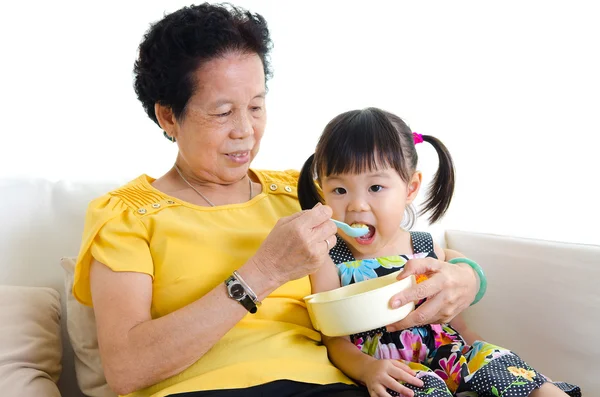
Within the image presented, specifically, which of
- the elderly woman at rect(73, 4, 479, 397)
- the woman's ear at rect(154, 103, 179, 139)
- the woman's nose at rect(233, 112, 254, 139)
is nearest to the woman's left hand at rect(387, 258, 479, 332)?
the elderly woman at rect(73, 4, 479, 397)

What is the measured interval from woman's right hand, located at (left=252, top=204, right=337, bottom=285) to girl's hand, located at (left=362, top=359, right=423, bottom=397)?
24cm

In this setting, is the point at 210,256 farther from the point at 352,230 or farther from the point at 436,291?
the point at 436,291

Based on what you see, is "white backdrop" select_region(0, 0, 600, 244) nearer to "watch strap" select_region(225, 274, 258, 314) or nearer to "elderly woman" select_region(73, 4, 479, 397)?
"elderly woman" select_region(73, 4, 479, 397)

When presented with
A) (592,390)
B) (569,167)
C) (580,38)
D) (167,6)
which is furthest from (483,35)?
(592,390)

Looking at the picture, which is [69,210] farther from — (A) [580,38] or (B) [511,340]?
(A) [580,38]

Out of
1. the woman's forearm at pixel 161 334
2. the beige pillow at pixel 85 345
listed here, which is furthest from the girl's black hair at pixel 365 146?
the beige pillow at pixel 85 345

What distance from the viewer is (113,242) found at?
1.34m

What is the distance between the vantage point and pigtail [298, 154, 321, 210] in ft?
5.33

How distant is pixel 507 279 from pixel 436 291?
538 mm

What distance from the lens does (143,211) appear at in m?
1.42

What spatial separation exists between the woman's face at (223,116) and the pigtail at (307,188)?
0.18 meters

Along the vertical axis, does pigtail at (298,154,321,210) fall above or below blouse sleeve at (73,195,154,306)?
above

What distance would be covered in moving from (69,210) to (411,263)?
99 centimetres

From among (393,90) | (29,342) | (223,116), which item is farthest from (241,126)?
(393,90)
